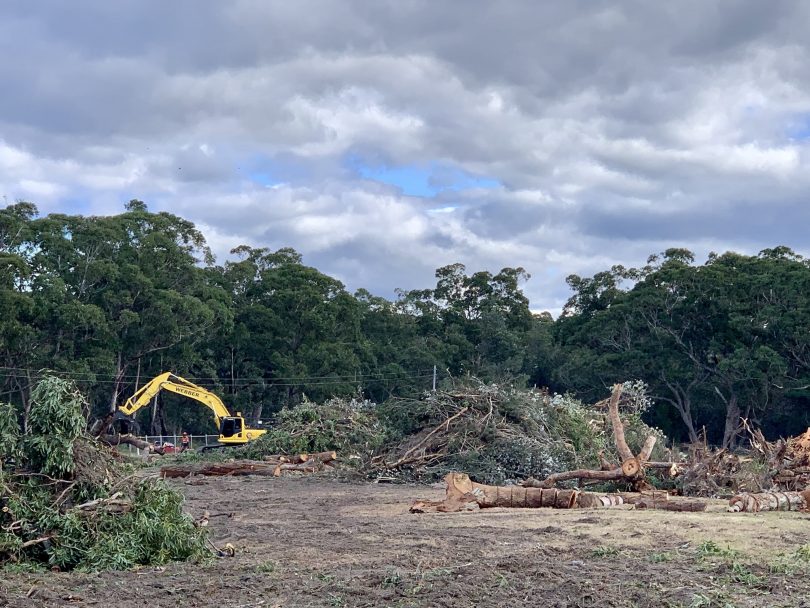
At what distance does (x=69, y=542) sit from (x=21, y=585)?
88 cm

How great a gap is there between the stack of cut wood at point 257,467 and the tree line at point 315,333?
526 inches

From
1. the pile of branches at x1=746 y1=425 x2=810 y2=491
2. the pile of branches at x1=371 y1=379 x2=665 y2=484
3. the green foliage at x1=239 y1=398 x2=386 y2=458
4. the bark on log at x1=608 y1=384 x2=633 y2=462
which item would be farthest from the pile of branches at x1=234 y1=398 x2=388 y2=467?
the pile of branches at x1=746 y1=425 x2=810 y2=491

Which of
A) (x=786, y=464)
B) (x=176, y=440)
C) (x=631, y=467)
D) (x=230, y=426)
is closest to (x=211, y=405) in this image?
(x=230, y=426)

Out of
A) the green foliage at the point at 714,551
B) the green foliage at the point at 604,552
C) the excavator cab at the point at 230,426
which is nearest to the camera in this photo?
the green foliage at the point at 714,551

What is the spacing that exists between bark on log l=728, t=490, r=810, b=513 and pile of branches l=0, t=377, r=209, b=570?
708 centimetres

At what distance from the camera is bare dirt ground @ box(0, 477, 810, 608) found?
Answer: 716 cm

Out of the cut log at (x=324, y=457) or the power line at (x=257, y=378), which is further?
the power line at (x=257, y=378)

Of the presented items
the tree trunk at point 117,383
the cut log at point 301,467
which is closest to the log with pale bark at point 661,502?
the cut log at point 301,467

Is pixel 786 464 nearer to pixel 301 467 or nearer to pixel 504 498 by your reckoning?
pixel 504 498

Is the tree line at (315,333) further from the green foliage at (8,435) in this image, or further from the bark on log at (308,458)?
the green foliage at (8,435)

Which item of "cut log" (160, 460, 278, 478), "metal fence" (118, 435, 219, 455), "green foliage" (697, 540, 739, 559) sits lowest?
"green foliage" (697, 540, 739, 559)

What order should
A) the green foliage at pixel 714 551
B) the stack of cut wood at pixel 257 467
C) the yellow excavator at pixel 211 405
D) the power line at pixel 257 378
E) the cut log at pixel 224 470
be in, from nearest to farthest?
1. the green foliage at pixel 714 551
2. the cut log at pixel 224 470
3. the stack of cut wood at pixel 257 467
4. the yellow excavator at pixel 211 405
5. the power line at pixel 257 378

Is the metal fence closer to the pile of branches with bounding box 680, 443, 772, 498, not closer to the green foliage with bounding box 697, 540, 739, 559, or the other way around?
the pile of branches with bounding box 680, 443, 772, 498

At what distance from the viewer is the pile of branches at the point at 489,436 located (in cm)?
1764
